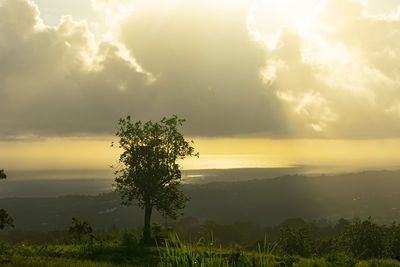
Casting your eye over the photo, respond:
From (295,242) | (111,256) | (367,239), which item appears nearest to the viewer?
(111,256)

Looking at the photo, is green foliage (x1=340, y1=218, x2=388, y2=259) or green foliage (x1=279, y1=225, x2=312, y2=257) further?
green foliage (x1=279, y1=225, x2=312, y2=257)

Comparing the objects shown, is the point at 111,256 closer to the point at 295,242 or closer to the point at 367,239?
the point at 295,242

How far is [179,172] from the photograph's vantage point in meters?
38.6

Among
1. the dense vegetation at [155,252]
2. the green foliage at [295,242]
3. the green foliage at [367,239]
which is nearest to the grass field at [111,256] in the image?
the dense vegetation at [155,252]

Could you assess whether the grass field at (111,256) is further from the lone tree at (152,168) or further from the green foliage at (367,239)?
the green foliage at (367,239)

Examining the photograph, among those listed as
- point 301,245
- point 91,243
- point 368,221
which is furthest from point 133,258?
point 368,221

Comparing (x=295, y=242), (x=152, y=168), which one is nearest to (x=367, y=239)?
(x=295, y=242)

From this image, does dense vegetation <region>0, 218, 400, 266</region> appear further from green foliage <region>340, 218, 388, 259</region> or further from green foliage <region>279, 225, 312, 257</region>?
green foliage <region>340, 218, 388, 259</region>

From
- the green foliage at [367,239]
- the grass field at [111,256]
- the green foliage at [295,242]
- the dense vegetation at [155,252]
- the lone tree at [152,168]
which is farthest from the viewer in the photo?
the green foliage at [295,242]

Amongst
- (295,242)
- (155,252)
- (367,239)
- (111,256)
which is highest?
(111,256)

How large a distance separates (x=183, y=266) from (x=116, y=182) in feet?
110

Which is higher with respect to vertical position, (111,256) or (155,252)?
(111,256)

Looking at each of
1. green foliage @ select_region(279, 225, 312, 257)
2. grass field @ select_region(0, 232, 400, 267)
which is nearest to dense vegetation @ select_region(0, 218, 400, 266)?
grass field @ select_region(0, 232, 400, 267)

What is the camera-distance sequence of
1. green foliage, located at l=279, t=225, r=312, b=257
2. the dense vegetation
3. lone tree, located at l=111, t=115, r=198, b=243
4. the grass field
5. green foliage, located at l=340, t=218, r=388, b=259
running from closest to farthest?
the dense vegetation
the grass field
lone tree, located at l=111, t=115, r=198, b=243
green foliage, located at l=340, t=218, r=388, b=259
green foliage, located at l=279, t=225, r=312, b=257
